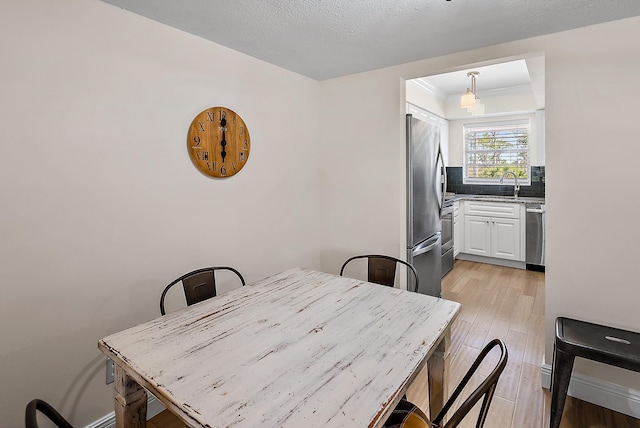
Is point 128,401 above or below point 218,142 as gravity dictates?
below

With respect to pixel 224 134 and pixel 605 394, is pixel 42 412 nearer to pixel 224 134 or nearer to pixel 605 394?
pixel 224 134

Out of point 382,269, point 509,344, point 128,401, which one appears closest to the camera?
point 128,401

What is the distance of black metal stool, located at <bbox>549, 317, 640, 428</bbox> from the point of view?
165 centimetres

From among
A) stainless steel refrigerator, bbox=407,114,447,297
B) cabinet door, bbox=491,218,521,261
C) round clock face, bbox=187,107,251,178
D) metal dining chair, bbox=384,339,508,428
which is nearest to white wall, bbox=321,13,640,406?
stainless steel refrigerator, bbox=407,114,447,297

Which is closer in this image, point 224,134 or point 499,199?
point 224,134

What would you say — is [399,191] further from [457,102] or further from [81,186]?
[457,102]

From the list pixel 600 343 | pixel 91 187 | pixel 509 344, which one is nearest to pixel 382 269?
pixel 600 343

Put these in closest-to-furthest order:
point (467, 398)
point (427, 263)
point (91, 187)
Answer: point (467, 398) → point (91, 187) → point (427, 263)

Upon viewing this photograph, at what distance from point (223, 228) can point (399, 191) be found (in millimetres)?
1454

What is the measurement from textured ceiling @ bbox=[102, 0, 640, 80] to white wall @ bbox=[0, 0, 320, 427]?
0.24 meters

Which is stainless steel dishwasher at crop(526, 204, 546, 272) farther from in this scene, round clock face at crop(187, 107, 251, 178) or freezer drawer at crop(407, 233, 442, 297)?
round clock face at crop(187, 107, 251, 178)

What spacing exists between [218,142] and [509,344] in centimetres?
270

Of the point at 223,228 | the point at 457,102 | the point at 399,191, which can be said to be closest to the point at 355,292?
the point at 223,228

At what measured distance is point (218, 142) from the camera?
88.7 inches
